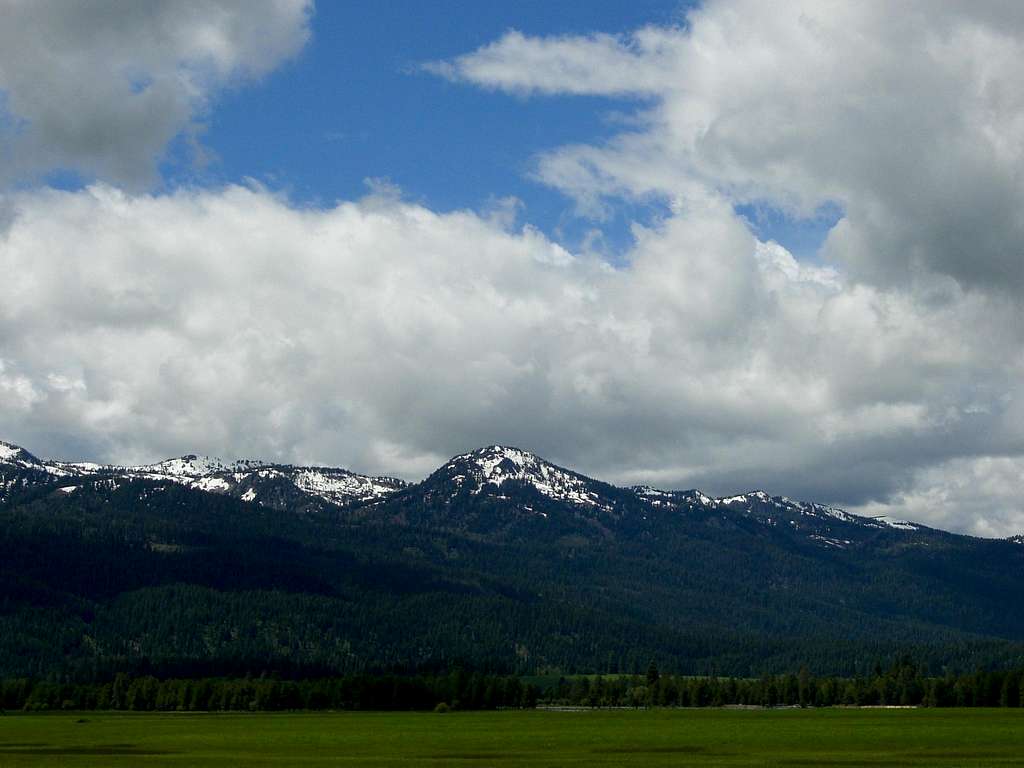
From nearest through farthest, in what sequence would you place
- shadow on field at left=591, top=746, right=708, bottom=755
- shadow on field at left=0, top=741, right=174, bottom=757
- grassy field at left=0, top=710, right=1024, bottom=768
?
grassy field at left=0, top=710, right=1024, bottom=768 → shadow on field at left=0, top=741, right=174, bottom=757 → shadow on field at left=591, top=746, right=708, bottom=755

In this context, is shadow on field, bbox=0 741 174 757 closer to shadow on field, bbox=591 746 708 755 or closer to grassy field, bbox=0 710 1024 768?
grassy field, bbox=0 710 1024 768

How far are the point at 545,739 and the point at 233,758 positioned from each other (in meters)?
44.7

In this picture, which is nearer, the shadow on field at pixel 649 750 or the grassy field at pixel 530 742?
the grassy field at pixel 530 742

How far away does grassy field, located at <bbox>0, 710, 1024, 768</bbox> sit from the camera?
354ft

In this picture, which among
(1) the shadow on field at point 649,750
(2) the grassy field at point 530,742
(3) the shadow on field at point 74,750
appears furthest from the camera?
(1) the shadow on field at point 649,750

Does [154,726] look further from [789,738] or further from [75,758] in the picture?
[789,738]

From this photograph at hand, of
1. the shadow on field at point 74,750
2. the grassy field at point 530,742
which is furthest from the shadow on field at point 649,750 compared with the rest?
the shadow on field at point 74,750

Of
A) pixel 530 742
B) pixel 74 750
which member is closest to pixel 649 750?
pixel 530 742

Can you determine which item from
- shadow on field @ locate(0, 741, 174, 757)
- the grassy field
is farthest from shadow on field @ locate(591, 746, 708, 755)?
shadow on field @ locate(0, 741, 174, 757)

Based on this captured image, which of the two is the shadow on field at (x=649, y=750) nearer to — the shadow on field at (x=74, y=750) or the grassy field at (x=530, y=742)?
the grassy field at (x=530, y=742)

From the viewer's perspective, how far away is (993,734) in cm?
14062

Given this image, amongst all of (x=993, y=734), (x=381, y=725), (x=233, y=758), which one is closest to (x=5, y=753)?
(x=233, y=758)

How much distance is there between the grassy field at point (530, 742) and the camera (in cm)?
10794

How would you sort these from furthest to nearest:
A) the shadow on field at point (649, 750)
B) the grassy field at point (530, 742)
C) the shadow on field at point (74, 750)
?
1. the shadow on field at point (649, 750)
2. the shadow on field at point (74, 750)
3. the grassy field at point (530, 742)
